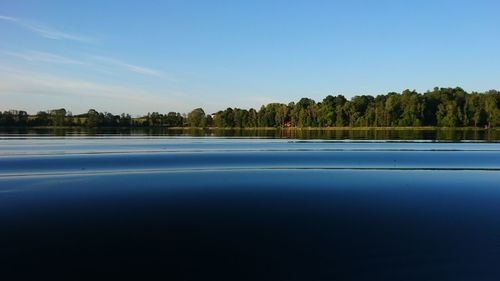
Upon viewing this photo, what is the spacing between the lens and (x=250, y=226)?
46.3 feet

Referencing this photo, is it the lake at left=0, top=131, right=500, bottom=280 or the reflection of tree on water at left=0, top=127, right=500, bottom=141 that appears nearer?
the lake at left=0, top=131, right=500, bottom=280

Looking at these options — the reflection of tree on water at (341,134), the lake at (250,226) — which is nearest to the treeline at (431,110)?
the reflection of tree on water at (341,134)

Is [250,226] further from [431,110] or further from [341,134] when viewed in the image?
[431,110]

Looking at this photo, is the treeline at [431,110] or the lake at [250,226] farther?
the treeline at [431,110]

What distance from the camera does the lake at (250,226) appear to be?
1091 cm

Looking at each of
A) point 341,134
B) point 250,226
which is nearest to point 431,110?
point 341,134

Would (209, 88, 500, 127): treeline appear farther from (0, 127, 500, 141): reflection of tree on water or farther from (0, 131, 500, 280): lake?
(0, 131, 500, 280): lake

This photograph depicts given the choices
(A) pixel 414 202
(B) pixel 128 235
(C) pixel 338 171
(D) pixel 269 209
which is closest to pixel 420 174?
(C) pixel 338 171

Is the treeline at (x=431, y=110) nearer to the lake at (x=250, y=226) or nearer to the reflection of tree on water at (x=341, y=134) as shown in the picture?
the reflection of tree on water at (x=341, y=134)

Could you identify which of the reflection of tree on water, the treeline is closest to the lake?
the reflection of tree on water

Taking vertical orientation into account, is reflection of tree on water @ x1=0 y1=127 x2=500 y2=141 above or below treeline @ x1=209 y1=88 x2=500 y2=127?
below

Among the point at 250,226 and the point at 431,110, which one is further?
the point at 431,110

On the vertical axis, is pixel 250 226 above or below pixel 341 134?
above

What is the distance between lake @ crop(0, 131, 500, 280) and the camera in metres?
10.9
